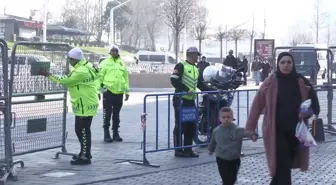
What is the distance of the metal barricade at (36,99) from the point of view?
9719 mm

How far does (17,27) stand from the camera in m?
72.9

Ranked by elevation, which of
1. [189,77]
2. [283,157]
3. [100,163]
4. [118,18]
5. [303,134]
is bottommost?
[100,163]

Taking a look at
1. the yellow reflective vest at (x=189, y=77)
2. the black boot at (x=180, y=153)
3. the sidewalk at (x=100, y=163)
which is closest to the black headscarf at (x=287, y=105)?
the sidewalk at (x=100, y=163)

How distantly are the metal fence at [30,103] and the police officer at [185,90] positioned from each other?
5.78 ft

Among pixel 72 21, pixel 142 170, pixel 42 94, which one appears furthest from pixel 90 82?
pixel 72 21

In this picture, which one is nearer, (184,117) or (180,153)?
(184,117)

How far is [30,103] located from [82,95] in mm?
776

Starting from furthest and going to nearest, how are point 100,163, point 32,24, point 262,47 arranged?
point 32,24 < point 262,47 < point 100,163

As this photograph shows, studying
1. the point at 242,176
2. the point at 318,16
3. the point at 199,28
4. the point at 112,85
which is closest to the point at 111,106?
the point at 112,85

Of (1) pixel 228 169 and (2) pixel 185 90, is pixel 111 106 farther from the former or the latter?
(1) pixel 228 169

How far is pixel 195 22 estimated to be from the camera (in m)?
56.7

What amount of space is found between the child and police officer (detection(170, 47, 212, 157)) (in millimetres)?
3176

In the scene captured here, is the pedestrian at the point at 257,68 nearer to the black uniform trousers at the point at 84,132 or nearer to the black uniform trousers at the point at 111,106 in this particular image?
the black uniform trousers at the point at 111,106

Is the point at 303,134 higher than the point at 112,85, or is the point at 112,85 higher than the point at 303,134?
the point at 112,85
